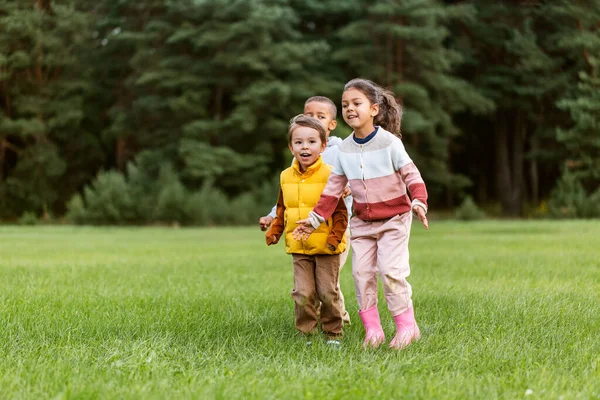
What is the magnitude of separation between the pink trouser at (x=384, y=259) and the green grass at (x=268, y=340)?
0.32m

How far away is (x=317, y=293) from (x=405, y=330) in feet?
2.57

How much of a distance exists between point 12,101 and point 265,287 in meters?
33.7

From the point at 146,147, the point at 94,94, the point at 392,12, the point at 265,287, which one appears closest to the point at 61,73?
the point at 94,94

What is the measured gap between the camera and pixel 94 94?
131 feet

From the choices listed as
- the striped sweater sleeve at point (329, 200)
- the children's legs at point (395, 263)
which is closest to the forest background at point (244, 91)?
the striped sweater sleeve at point (329, 200)

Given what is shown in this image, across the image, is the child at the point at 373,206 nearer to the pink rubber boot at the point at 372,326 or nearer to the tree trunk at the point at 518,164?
the pink rubber boot at the point at 372,326

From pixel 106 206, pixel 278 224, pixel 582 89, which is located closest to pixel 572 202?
pixel 582 89

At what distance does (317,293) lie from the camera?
5.43m

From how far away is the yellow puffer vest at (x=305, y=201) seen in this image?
5.32m

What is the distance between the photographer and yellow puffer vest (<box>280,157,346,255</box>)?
5.32 metres

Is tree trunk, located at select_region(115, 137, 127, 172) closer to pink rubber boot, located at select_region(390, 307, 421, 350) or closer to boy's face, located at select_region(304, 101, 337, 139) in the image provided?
boy's face, located at select_region(304, 101, 337, 139)

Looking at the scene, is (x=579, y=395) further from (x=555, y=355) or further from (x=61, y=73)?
(x=61, y=73)

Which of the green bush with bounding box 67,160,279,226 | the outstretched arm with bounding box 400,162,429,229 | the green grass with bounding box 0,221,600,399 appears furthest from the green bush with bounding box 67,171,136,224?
the outstretched arm with bounding box 400,162,429,229

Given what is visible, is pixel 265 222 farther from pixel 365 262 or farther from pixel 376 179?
pixel 376 179
